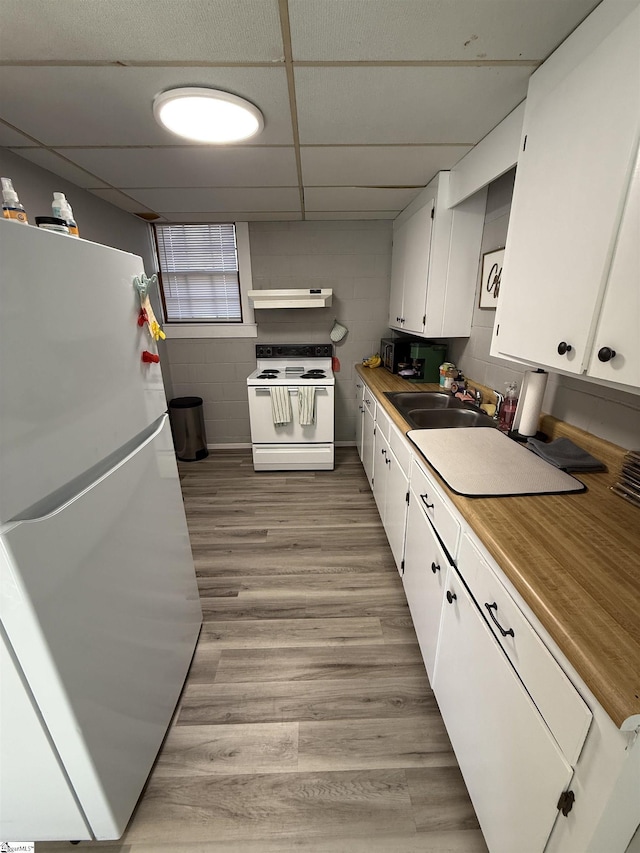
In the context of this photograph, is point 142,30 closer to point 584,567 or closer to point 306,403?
point 584,567

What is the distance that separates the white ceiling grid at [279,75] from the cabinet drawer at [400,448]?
1.35 m

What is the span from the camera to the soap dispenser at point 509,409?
1596 mm

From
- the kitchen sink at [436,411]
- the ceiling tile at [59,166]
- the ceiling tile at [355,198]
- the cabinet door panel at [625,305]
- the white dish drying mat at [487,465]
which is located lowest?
the kitchen sink at [436,411]

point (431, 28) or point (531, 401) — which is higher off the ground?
point (431, 28)

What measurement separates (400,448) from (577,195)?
3.74 feet

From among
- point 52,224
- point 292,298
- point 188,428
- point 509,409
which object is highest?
point 52,224

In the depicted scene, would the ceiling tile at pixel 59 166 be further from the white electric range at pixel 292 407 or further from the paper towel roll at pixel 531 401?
the paper towel roll at pixel 531 401

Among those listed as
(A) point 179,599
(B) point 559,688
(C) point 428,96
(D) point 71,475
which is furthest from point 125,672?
(C) point 428,96

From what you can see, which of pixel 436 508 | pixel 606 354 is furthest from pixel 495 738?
pixel 606 354

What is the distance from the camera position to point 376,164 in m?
1.82

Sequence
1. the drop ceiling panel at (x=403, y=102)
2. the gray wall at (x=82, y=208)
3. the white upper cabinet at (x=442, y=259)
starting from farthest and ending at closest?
the white upper cabinet at (x=442, y=259), the gray wall at (x=82, y=208), the drop ceiling panel at (x=403, y=102)

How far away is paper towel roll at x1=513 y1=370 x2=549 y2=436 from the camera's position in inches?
53.5

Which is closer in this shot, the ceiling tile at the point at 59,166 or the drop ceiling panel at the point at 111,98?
the drop ceiling panel at the point at 111,98

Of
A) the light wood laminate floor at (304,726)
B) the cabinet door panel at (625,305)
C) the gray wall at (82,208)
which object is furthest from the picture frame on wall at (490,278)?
the gray wall at (82,208)
